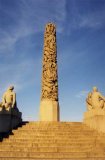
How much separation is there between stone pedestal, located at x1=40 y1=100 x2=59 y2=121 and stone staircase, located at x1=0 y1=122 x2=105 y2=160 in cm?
450

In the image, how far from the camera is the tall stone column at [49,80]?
26.3m

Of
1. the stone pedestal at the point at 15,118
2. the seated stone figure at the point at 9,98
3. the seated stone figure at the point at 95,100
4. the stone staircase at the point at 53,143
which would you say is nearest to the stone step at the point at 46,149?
the stone staircase at the point at 53,143

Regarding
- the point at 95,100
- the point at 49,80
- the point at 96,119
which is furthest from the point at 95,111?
the point at 49,80

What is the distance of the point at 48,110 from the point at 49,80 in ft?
8.83

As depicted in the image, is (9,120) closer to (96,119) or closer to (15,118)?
(15,118)

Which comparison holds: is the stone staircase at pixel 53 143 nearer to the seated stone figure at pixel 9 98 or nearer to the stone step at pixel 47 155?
the stone step at pixel 47 155

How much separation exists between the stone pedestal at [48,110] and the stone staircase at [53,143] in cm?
450

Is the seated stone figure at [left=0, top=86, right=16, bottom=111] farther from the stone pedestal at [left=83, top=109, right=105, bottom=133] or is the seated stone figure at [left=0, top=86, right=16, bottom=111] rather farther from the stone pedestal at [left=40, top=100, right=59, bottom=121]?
the stone pedestal at [left=83, top=109, right=105, bottom=133]

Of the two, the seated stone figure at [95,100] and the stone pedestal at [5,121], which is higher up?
the seated stone figure at [95,100]

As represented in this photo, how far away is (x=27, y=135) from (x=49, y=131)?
1634 mm

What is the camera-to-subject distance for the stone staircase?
16.1 m

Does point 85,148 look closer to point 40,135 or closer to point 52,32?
point 40,135

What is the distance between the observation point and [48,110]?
26.3 meters

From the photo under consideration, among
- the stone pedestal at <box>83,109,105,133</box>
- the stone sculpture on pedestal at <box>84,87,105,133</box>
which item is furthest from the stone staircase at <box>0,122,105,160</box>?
the stone sculpture on pedestal at <box>84,87,105,133</box>
